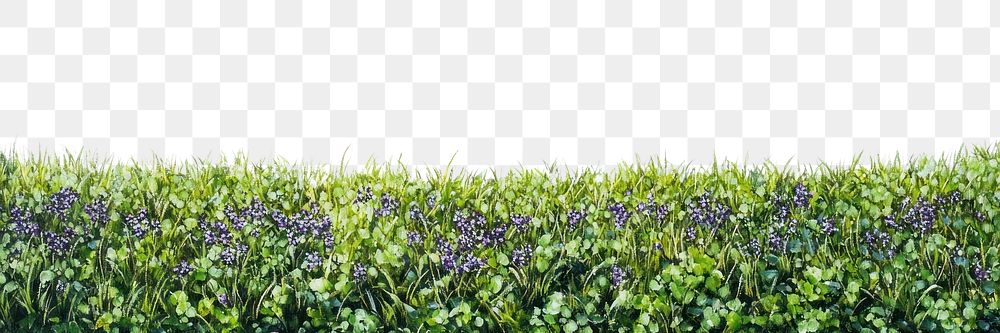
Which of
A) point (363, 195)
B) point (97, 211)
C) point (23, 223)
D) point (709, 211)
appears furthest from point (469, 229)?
point (23, 223)

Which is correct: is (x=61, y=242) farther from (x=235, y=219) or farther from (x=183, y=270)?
(x=235, y=219)

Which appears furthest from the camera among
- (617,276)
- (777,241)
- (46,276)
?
(777,241)

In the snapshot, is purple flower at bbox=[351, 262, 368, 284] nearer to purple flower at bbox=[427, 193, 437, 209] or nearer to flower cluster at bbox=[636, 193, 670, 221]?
purple flower at bbox=[427, 193, 437, 209]

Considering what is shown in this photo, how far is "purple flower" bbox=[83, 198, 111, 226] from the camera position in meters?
5.53

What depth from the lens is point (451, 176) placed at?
20.0 feet

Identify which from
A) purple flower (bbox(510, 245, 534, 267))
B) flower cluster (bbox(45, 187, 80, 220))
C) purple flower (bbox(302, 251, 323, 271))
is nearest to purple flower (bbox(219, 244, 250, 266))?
purple flower (bbox(302, 251, 323, 271))

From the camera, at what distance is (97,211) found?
5.57 m

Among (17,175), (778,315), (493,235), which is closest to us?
(778,315)

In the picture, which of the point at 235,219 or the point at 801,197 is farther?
the point at 801,197

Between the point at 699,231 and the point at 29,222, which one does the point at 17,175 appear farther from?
the point at 699,231

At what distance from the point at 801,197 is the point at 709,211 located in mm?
512

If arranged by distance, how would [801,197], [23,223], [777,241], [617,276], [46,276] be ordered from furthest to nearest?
1. [801,197]
2. [23,223]
3. [777,241]
4. [46,276]
5. [617,276]

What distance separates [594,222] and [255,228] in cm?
175

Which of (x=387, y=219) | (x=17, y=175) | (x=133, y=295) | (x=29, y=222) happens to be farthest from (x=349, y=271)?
(x=17, y=175)
